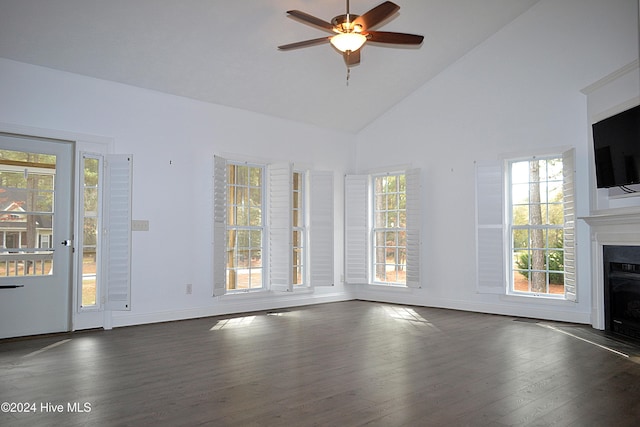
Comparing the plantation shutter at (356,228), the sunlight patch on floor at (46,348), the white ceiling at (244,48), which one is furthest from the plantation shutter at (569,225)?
the sunlight patch on floor at (46,348)

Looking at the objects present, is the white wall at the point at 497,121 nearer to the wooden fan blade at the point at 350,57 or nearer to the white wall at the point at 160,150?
the white wall at the point at 160,150

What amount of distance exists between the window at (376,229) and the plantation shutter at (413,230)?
17 cm

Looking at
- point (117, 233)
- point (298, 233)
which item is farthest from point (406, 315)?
point (117, 233)

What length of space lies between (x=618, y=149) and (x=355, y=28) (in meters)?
3.11

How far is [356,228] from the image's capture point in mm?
7879

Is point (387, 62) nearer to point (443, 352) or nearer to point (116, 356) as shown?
point (443, 352)

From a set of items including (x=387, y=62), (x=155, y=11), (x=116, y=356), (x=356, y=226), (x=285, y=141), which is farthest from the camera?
(x=356, y=226)

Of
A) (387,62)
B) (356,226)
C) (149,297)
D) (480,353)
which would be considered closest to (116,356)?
(149,297)

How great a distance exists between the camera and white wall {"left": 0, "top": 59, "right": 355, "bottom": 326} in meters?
5.15

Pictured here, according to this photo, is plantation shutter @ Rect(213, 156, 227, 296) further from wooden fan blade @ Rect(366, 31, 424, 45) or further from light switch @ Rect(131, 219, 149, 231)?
wooden fan blade @ Rect(366, 31, 424, 45)

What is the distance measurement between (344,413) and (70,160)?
4.28m

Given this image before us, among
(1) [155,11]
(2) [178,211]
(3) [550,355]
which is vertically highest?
(1) [155,11]

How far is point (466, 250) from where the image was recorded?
688 cm

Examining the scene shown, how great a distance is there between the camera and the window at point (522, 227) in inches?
247
